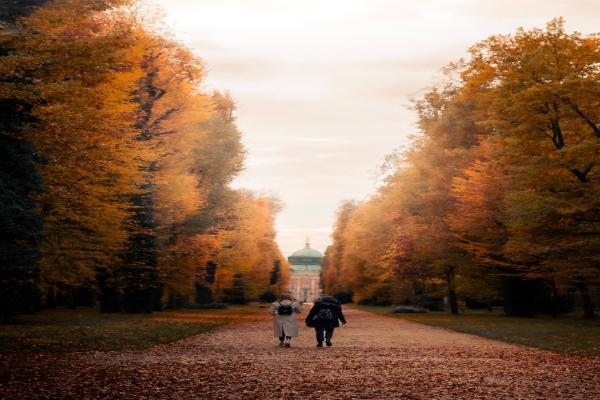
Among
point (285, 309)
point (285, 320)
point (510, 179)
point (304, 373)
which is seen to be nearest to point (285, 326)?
point (285, 320)

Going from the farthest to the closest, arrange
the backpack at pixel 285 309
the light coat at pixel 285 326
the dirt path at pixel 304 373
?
the backpack at pixel 285 309 < the light coat at pixel 285 326 < the dirt path at pixel 304 373

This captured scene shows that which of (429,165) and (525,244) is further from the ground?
(429,165)

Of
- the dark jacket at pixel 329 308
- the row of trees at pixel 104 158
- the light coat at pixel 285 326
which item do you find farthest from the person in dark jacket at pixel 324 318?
the row of trees at pixel 104 158

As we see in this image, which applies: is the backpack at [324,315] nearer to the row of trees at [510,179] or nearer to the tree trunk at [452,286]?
the row of trees at [510,179]

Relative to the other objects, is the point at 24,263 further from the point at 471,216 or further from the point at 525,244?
the point at 471,216

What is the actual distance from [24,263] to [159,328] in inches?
247

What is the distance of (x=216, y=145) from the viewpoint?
44.7m

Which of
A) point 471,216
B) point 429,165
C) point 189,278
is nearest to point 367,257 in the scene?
point 429,165

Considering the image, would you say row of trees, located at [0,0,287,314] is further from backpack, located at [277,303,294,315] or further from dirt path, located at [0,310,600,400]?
backpack, located at [277,303,294,315]

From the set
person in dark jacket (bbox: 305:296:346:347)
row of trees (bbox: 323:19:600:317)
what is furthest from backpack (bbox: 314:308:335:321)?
row of trees (bbox: 323:19:600:317)

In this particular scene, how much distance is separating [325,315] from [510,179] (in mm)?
13004

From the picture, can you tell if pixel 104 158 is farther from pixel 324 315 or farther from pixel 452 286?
pixel 452 286

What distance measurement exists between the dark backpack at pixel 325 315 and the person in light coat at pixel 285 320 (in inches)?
23.4

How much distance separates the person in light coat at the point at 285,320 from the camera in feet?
68.0
